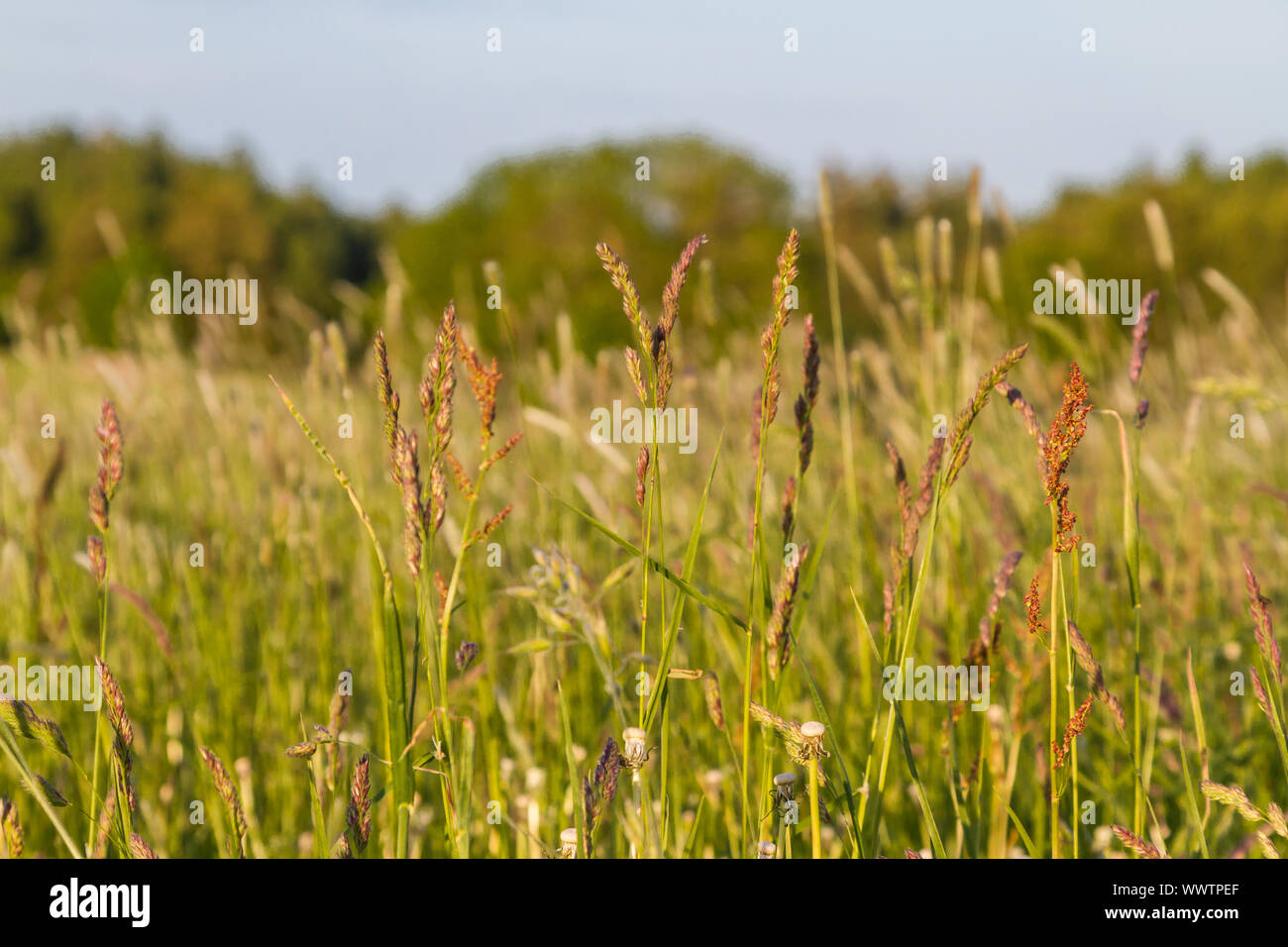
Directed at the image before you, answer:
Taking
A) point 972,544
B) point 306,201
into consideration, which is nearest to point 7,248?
point 306,201

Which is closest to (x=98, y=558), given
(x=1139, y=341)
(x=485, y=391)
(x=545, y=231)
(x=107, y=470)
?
(x=107, y=470)

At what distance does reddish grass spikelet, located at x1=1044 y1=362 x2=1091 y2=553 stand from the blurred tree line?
718mm

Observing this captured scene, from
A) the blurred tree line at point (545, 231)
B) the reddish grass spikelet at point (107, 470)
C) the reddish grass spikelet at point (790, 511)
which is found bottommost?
the reddish grass spikelet at point (790, 511)

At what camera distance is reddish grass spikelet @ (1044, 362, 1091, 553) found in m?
A: 0.81

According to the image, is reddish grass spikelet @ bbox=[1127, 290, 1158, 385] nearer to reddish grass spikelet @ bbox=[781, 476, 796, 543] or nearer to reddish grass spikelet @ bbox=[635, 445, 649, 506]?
reddish grass spikelet @ bbox=[781, 476, 796, 543]

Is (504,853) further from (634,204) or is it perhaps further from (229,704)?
(634,204)

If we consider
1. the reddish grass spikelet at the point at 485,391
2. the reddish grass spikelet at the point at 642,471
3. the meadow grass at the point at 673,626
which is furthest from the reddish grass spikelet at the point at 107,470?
the reddish grass spikelet at the point at 642,471

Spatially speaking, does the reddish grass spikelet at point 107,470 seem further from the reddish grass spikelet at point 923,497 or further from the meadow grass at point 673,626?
the reddish grass spikelet at point 923,497

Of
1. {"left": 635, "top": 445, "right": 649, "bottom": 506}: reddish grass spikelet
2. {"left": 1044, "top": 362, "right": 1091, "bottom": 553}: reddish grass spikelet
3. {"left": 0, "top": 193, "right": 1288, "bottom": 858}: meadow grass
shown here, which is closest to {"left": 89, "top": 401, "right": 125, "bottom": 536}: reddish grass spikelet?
{"left": 0, "top": 193, "right": 1288, "bottom": 858}: meadow grass

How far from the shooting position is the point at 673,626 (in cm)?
87

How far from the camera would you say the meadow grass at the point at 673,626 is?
867 millimetres

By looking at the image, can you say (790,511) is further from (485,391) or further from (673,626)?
(485,391)

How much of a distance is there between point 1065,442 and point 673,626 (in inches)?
14.3

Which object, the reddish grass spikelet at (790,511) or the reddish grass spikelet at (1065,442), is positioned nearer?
the reddish grass spikelet at (1065,442)
